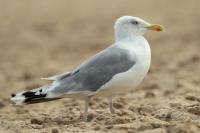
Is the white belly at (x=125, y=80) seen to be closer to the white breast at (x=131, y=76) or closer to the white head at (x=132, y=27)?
the white breast at (x=131, y=76)

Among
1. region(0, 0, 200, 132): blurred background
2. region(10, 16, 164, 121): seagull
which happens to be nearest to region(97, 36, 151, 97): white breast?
region(10, 16, 164, 121): seagull

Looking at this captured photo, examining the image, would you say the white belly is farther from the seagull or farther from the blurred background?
the blurred background

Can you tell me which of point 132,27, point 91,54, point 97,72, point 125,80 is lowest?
point 125,80

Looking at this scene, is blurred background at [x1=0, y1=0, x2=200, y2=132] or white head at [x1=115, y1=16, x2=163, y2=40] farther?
white head at [x1=115, y1=16, x2=163, y2=40]

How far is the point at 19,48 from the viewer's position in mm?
18766

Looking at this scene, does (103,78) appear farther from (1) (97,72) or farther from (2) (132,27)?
(2) (132,27)

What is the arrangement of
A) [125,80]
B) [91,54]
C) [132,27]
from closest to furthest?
[125,80] → [132,27] → [91,54]

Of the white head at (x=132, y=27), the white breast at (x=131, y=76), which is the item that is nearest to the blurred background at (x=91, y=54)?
the white breast at (x=131, y=76)

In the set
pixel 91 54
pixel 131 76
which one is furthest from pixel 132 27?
pixel 91 54

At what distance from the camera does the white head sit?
819 cm

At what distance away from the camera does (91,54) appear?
1700 centimetres

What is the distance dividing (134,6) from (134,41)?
1569cm

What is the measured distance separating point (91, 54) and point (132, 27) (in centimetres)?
880

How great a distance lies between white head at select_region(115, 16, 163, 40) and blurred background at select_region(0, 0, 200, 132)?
0.84m
